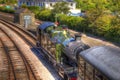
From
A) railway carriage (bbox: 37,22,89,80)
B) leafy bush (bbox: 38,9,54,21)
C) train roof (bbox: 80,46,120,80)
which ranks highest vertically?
train roof (bbox: 80,46,120,80)

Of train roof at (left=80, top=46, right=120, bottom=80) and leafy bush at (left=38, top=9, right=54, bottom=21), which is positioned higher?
train roof at (left=80, top=46, right=120, bottom=80)

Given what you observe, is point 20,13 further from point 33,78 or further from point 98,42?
point 33,78

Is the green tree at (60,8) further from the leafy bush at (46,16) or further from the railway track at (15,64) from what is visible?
the railway track at (15,64)

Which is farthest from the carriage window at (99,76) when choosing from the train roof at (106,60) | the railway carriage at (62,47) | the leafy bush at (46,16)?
the leafy bush at (46,16)

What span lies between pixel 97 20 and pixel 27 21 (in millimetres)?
15563

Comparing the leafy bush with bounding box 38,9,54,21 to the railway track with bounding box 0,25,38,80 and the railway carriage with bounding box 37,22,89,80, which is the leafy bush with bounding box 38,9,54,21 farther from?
the railway carriage with bounding box 37,22,89,80

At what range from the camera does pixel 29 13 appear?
159 ft

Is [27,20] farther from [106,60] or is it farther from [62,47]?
[106,60]

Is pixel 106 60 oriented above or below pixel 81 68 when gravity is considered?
above

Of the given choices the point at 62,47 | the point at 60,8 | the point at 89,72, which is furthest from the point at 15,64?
the point at 60,8

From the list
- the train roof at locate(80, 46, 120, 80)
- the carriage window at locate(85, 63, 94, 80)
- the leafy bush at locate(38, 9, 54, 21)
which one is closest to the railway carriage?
the train roof at locate(80, 46, 120, 80)

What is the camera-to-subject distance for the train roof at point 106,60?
8766 millimetres

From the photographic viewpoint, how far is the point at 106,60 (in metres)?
9.96

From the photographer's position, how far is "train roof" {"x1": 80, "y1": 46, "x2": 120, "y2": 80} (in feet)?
28.8
